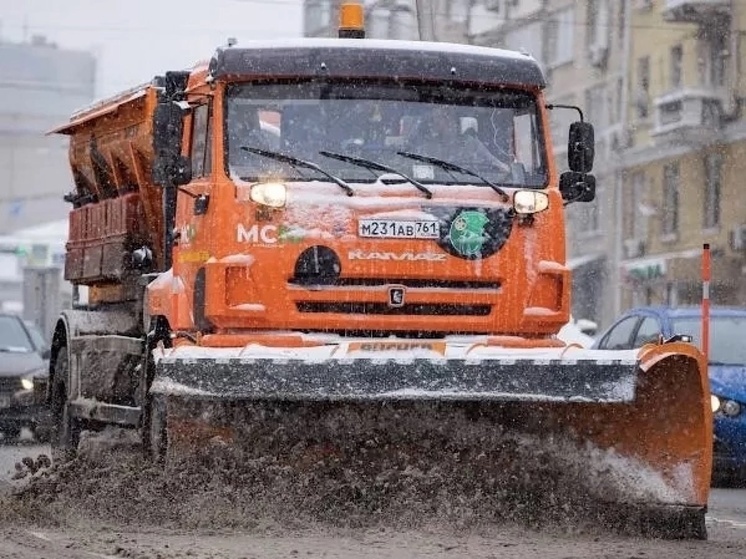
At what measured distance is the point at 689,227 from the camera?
146ft

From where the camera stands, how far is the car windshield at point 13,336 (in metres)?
22.1

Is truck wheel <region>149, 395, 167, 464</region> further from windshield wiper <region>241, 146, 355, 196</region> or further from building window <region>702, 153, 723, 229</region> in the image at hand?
building window <region>702, 153, 723, 229</region>

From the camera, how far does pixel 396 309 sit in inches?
435

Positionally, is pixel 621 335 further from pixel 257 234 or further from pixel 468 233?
pixel 257 234

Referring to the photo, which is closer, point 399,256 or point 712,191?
point 399,256

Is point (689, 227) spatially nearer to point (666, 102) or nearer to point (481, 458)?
point (666, 102)

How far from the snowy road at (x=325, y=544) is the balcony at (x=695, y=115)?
33877mm

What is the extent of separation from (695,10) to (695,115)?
2.35m

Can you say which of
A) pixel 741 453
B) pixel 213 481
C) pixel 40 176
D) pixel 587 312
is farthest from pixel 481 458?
pixel 40 176

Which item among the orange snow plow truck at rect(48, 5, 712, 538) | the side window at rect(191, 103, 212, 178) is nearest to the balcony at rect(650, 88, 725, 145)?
the orange snow plow truck at rect(48, 5, 712, 538)

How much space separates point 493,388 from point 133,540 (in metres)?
1.87

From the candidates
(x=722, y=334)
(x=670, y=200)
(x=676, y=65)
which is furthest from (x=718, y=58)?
(x=722, y=334)

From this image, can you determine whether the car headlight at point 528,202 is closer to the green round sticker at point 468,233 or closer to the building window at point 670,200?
the green round sticker at point 468,233

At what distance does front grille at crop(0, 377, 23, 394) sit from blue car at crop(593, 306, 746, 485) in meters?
5.98
